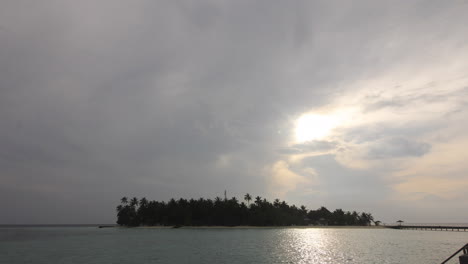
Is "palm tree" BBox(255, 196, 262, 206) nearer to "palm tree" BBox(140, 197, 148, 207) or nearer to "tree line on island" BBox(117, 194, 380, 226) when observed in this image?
"tree line on island" BBox(117, 194, 380, 226)

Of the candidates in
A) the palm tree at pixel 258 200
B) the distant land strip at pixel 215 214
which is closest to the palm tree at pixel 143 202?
the distant land strip at pixel 215 214

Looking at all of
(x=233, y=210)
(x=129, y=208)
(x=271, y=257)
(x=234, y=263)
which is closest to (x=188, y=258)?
(x=234, y=263)

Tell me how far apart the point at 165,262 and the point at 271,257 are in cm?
1650

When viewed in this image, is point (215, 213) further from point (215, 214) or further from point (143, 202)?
point (143, 202)

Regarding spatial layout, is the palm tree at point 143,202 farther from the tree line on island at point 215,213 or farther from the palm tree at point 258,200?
the palm tree at point 258,200

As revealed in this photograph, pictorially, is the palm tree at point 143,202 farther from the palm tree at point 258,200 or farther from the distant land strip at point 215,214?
the palm tree at point 258,200

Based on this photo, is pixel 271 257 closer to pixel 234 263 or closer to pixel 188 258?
pixel 234 263

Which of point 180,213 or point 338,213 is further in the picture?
point 338,213

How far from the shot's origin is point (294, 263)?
40.9m

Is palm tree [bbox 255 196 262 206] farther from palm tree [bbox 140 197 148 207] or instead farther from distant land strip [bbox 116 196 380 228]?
palm tree [bbox 140 197 148 207]

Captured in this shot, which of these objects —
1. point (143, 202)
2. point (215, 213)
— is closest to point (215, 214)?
point (215, 213)

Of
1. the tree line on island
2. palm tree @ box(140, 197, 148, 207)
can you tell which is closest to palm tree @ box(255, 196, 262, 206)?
the tree line on island

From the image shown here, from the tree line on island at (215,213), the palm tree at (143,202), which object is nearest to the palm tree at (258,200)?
the tree line on island at (215,213)

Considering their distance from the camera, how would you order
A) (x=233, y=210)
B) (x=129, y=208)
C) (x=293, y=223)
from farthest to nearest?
1. (x=129, y=208)
2. (x=293, y=223)
3. (x=233, y=210)
